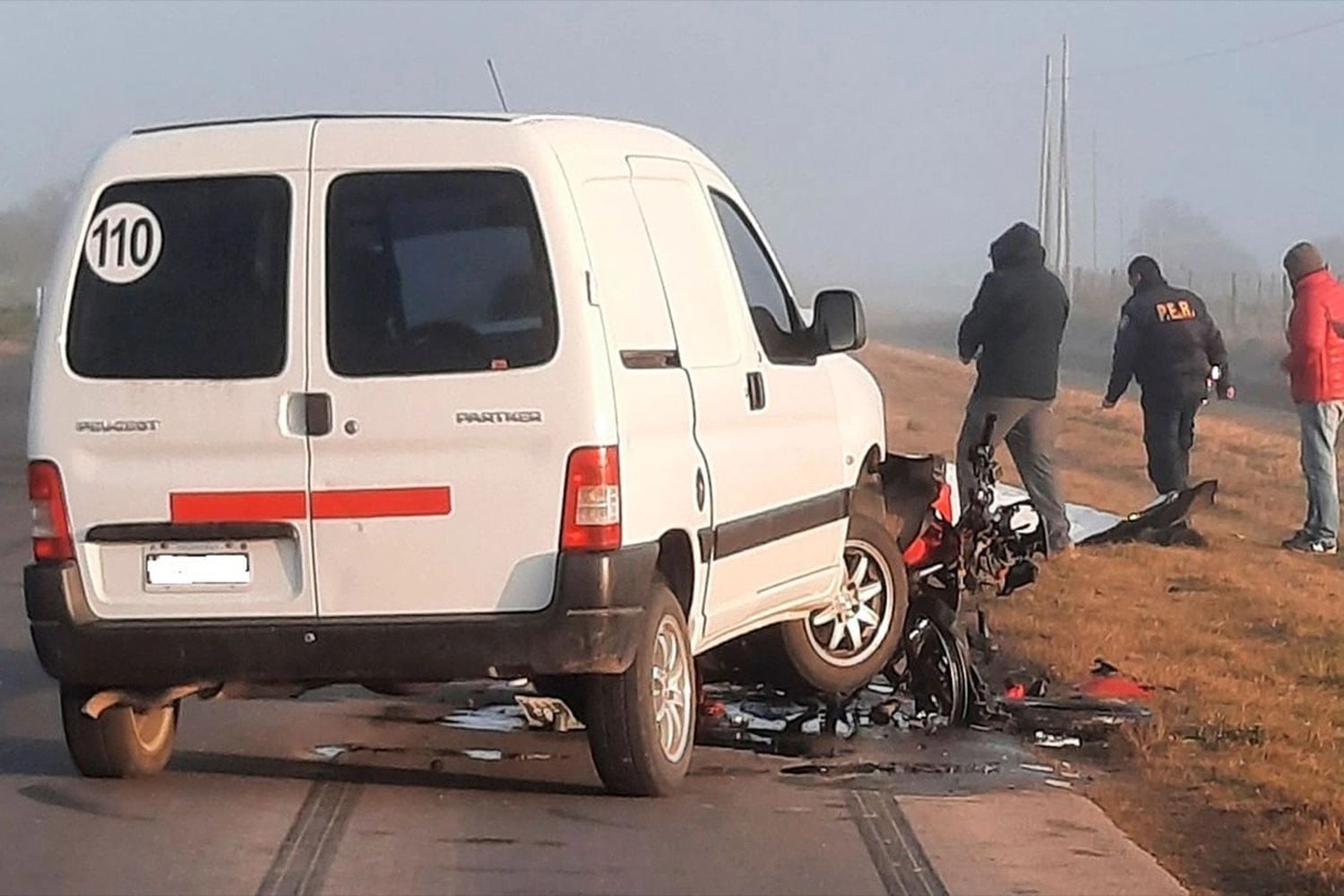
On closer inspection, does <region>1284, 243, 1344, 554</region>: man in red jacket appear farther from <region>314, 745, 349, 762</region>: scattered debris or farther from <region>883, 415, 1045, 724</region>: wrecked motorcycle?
<region>314, 745, 349, 762</region>: scattered debris

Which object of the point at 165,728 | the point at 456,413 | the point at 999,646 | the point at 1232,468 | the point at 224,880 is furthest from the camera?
the point at 1232,468

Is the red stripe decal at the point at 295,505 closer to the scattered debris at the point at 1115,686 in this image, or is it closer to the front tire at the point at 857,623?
the front tire at the point at 857,623

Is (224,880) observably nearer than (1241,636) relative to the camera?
Yes

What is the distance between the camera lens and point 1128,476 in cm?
2597

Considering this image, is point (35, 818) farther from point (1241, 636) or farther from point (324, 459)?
point (1241, 636)

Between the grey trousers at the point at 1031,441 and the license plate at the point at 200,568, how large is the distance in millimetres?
7239

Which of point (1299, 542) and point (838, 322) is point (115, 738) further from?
point (1299, 542)

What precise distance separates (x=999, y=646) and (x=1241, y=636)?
1.26m

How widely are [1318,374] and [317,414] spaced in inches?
382

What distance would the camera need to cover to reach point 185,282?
748cm

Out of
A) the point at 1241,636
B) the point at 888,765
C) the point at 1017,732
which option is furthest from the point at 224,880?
the point at 1241,636

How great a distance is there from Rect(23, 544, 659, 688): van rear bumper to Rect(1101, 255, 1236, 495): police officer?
930cm

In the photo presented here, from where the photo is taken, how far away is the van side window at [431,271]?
7.31 m

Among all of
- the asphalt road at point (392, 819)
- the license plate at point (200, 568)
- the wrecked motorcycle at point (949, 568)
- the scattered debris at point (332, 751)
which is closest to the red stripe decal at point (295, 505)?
the license plate at point (200, 568)
